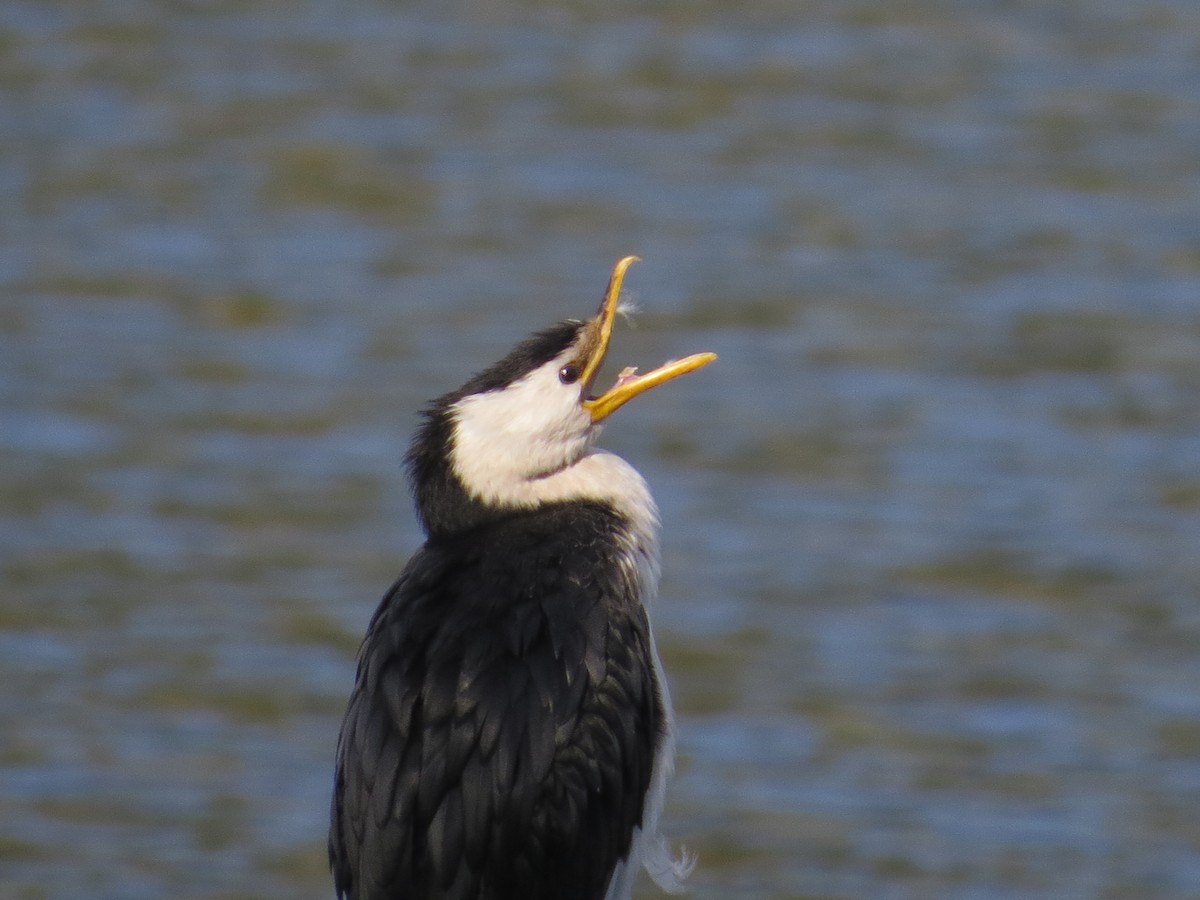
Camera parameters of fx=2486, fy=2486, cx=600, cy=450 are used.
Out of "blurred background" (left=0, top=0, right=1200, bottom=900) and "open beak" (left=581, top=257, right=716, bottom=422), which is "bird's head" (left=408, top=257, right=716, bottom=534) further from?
"blurred background" (left=0, top=0, right=1200, bottom=900)

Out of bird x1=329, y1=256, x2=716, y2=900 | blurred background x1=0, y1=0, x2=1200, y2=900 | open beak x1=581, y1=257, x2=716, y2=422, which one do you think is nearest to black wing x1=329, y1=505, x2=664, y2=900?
bird x1=329, y1=256, x2=716, y2=900

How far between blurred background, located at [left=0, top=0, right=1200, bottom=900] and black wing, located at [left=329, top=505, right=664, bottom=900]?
425cm

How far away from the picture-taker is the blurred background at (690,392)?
35.7 feet

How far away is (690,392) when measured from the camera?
14.3m

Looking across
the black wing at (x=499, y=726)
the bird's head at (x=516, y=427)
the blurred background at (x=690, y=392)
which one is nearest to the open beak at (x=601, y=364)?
the bird's head at (x=516, y=427)

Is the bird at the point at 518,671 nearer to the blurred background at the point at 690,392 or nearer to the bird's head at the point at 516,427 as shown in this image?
the bird's head at the point at 516,427

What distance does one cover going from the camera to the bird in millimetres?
5906

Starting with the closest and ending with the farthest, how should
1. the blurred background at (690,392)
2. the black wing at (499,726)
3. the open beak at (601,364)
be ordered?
the black wing at (499,726) → the open beak at (601,364) → the blurred background at (690,392)

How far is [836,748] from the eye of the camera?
36.6ft

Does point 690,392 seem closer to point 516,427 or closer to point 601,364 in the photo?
point 601,364

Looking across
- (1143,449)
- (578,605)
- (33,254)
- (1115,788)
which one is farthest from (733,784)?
(33,254)

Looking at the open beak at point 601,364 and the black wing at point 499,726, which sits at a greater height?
the open beak at point 601,364

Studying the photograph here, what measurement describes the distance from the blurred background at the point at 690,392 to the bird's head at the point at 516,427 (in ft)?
13.8

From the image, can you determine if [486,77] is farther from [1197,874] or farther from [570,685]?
[570,685]
